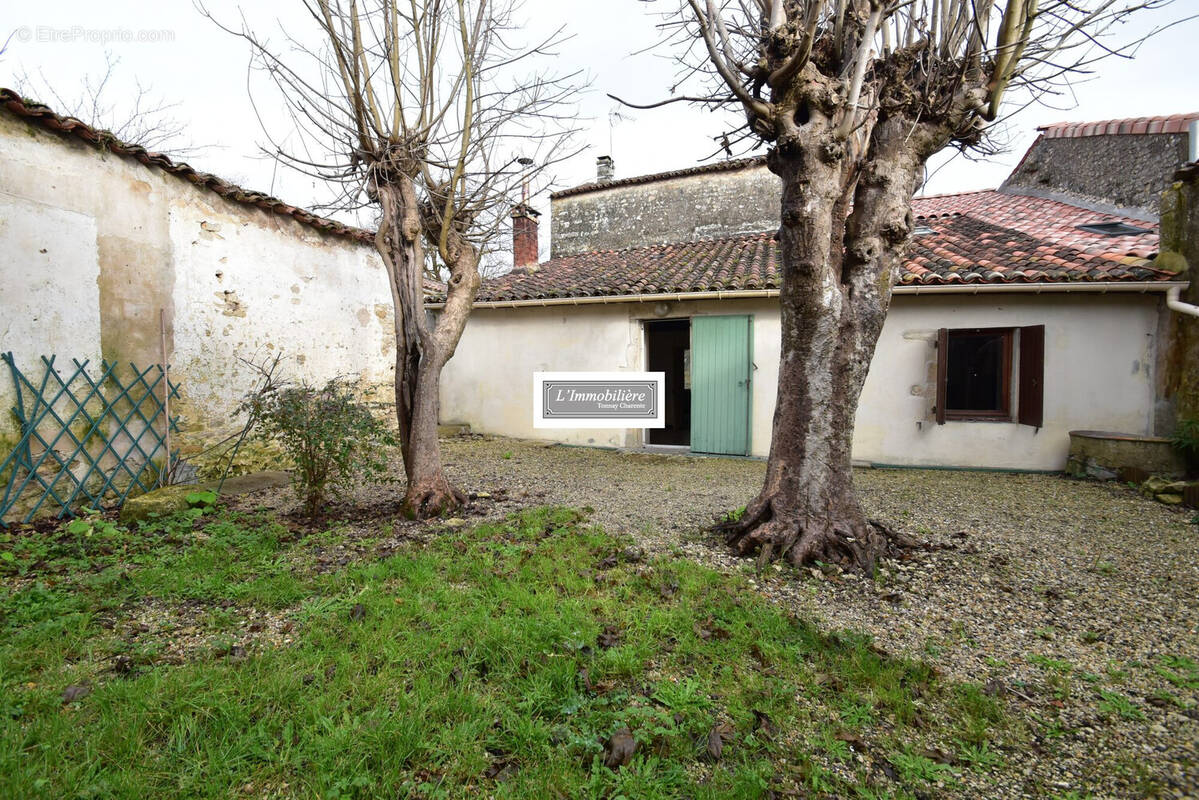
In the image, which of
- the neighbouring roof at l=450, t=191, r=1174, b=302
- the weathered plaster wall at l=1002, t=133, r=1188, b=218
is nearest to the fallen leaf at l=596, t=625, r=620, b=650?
the neighbouring roof at l=450, t=191, r=1174, b=302

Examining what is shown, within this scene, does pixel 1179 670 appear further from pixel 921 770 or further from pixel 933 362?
pixel 933 362

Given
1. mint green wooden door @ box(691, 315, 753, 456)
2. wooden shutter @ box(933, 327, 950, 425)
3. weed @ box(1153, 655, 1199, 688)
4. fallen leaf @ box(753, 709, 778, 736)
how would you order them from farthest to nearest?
1. mint green wooden door @ box(691, 315, 753, 456)
2. wooden shutter @ box(933, 327, 950, 425)
3. weed @ box(1153, 655, 1199, 688)
4. fallen leaf @ box(753, 709, 778, 736)

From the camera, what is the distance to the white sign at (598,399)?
28.7ft

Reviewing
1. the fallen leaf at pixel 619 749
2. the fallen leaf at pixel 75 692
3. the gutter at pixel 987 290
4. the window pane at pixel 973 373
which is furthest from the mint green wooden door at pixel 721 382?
the fallen leaf at pixel 75 692

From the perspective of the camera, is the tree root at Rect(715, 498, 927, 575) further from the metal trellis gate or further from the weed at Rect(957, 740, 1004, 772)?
the metal trellis gate

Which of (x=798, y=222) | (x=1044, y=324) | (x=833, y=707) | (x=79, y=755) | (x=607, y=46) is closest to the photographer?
(x=79, y=755)

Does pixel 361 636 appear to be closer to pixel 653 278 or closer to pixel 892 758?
pixel 892 758

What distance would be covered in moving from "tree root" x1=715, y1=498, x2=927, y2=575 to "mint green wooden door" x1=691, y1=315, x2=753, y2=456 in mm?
4206

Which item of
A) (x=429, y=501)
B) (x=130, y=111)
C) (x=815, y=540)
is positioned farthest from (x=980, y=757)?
(x=130, y=111)

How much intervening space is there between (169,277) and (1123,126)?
43.1 ft

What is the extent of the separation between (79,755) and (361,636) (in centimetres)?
97

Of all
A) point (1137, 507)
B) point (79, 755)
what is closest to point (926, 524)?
point (1137, 507)

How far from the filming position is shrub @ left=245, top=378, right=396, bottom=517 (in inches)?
165

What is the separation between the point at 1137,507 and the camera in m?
5.01
